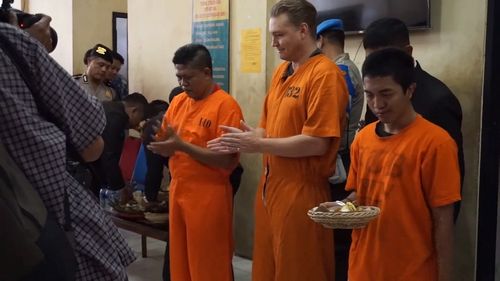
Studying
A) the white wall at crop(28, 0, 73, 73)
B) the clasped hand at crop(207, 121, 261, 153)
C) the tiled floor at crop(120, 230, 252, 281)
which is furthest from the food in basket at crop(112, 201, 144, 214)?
the white wall at crop(28, 0, 73, 73)

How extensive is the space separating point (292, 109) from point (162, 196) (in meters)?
1.77

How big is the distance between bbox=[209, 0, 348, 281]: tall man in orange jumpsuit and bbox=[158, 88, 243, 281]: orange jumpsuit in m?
0.41

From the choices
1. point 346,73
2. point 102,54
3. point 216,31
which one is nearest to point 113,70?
point 102,54

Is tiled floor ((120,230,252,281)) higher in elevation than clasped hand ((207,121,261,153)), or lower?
lower

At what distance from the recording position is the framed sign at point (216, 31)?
4492 millimetres

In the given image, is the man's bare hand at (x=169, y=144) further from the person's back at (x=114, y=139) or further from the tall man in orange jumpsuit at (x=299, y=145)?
the person's back at (x=114, y=139)

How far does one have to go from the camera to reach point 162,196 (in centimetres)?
403

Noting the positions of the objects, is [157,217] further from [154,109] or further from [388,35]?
[388,35]

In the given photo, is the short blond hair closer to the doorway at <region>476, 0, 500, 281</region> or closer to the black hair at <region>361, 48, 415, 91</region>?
Answer: the black hair at <region>361, 48, 415, 91</region>

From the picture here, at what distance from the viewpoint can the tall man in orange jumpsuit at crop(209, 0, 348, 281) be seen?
7.92 ft

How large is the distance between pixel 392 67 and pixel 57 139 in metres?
1.11

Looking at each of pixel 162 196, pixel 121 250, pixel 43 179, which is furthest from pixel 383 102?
pixel 162 196

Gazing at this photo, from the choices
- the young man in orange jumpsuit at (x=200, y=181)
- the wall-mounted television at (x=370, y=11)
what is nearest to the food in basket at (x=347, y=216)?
the young man in orange jumpsuit at (x=200, y=181)

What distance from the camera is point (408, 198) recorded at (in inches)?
77.4
